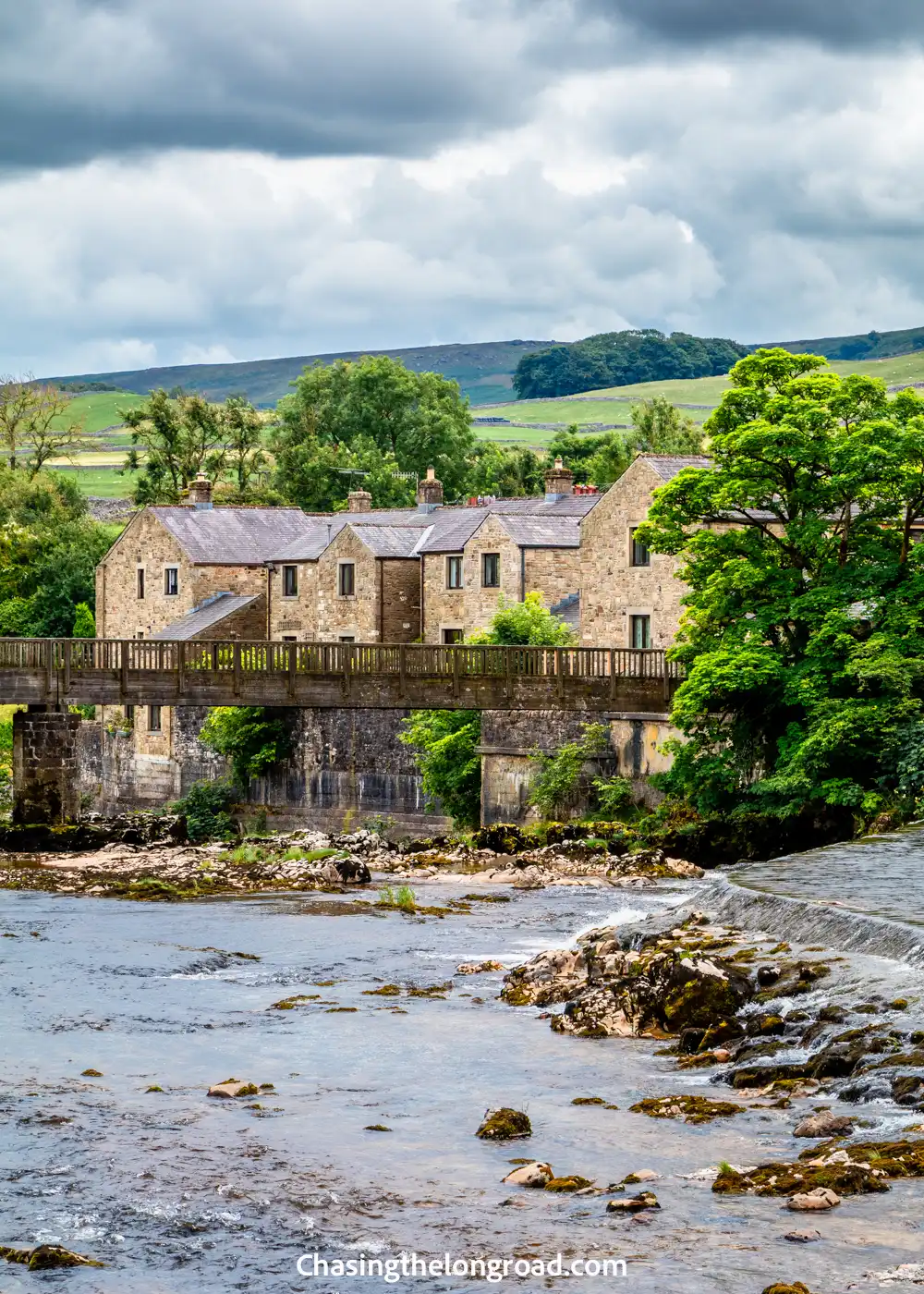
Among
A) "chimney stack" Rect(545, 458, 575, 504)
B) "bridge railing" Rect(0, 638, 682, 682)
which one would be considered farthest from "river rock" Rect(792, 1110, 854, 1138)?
"chimney stack" Rect(545, 458, 575, 504)

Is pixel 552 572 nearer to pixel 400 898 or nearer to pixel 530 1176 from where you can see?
pixel 400 898

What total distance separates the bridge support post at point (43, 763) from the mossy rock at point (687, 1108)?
31.8m

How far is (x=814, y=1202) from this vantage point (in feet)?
49.5

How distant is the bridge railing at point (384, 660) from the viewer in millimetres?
48531

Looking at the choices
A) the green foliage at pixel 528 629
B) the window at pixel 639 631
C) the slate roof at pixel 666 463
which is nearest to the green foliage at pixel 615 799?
the window at pixel 639 631

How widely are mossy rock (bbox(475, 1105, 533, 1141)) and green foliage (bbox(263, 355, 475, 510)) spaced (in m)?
87.3

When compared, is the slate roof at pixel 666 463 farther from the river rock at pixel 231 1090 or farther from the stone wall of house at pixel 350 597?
the river rock at pixel 231 1090

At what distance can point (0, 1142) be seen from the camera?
17.8 meters

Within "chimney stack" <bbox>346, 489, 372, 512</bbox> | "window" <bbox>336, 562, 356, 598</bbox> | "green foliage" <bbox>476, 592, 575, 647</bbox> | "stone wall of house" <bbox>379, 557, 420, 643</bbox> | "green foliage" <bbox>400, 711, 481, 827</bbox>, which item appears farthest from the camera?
"chimney stack" <bbox>346, 489, 372, 512</bbox>

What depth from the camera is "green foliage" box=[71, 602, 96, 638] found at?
286 ft

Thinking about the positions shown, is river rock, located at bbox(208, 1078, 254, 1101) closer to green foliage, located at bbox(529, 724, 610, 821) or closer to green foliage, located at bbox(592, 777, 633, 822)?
green foliage, located at bbox(592, 777, 633, 822)

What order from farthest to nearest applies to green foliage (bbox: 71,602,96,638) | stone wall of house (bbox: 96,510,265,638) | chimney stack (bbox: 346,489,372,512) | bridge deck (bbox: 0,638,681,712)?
green foliage (bbox: 71,602,96,638), chimney stack (bbox: 346,489,372,512), stone wall of house (bbox: 96,510,265,638), bridge deck (bbox: 0,638,681,712)

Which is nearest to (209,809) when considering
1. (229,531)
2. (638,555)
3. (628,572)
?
(229,531)

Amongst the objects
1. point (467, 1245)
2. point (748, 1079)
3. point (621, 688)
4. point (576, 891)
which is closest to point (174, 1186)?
point (467, 1245)
